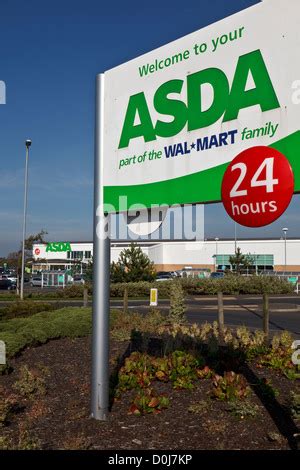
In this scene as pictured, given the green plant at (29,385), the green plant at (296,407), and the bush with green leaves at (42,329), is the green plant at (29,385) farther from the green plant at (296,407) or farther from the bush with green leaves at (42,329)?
the green plant at (296,407)

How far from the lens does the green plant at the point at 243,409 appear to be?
5410 mm

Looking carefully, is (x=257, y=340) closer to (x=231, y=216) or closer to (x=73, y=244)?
(x=231, y=216)

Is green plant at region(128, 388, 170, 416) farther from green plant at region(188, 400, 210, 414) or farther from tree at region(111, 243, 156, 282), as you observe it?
tree at region(111, 243, 156, 282)

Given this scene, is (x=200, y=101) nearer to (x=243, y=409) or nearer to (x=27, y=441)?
(x=243, y=409)

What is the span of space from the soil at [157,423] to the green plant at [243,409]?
1.6 inches

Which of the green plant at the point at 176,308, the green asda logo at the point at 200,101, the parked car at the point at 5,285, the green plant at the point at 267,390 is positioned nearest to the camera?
the green asda logo at the point at 200,101

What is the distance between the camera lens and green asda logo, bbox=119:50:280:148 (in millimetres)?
4988

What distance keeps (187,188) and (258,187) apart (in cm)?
130

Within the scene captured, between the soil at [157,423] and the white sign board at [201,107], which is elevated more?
the white sign board at [201,107]

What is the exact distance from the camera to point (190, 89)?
5.64 metres

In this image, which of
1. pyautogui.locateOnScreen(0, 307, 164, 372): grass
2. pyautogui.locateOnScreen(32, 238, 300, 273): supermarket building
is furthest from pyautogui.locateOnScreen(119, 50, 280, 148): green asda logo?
pyautogui.locateOnScreen(32, 238, 300, 273): supermarket building

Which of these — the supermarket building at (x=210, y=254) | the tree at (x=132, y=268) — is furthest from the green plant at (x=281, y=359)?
the supermarket building at (x=210, y=254)

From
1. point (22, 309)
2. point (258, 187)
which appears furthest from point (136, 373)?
point (22, 309)

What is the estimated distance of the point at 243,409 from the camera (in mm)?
5465
